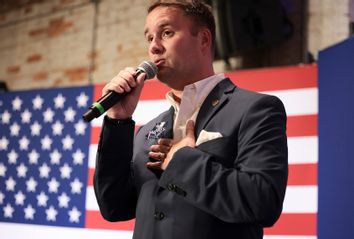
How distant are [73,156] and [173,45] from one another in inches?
65.3

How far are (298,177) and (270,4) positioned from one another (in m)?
1.34

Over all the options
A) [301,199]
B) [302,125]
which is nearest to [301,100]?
[302,125]

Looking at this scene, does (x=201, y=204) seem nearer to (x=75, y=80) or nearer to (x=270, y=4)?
(x=270, y=4)

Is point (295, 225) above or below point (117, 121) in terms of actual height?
below

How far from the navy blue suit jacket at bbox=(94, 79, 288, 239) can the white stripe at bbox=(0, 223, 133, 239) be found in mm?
1291

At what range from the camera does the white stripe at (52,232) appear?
2.40 meters

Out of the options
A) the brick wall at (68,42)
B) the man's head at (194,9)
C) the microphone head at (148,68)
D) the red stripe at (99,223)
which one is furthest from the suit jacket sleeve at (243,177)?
the brick wall at (68,42)

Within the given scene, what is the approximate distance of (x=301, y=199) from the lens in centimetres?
202

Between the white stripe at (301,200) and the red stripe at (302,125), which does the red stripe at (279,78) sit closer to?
the red stripe at (302,125)

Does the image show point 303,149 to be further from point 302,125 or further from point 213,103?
point 213,103

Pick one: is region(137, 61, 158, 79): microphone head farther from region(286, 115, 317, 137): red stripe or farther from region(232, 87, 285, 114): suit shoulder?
region(286, 115, 317, 137): red stripe

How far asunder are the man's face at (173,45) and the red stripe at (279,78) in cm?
107

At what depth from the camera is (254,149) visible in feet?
3.11

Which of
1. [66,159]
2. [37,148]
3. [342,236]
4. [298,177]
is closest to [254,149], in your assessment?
[342,236]
